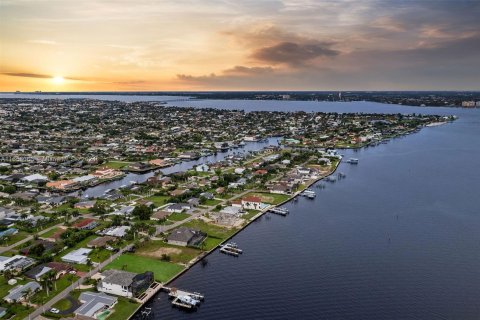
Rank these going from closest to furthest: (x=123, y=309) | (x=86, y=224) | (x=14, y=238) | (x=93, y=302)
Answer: (x=93, y=302)
(x=123, y=309)
(x=14, y=238)
(x=86, y=224)

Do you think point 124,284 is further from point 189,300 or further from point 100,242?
point 100,242

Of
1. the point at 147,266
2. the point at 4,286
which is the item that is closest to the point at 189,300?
the point at 147,266

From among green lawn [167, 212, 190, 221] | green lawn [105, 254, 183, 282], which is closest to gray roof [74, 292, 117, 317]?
green lawn [105, 254, 183, 282]

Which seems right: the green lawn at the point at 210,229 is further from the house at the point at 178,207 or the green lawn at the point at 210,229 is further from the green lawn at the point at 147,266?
the green lawn at the point at 147,266

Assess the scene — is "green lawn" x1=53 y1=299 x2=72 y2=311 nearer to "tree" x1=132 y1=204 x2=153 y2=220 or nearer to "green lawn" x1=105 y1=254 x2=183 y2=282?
"green lawn" x1=105 y1=254 x2=183 y2=282

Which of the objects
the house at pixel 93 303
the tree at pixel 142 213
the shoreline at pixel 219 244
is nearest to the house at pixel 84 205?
the tree at pixel 142 213

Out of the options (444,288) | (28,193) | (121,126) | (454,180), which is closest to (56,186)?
(28,193)
